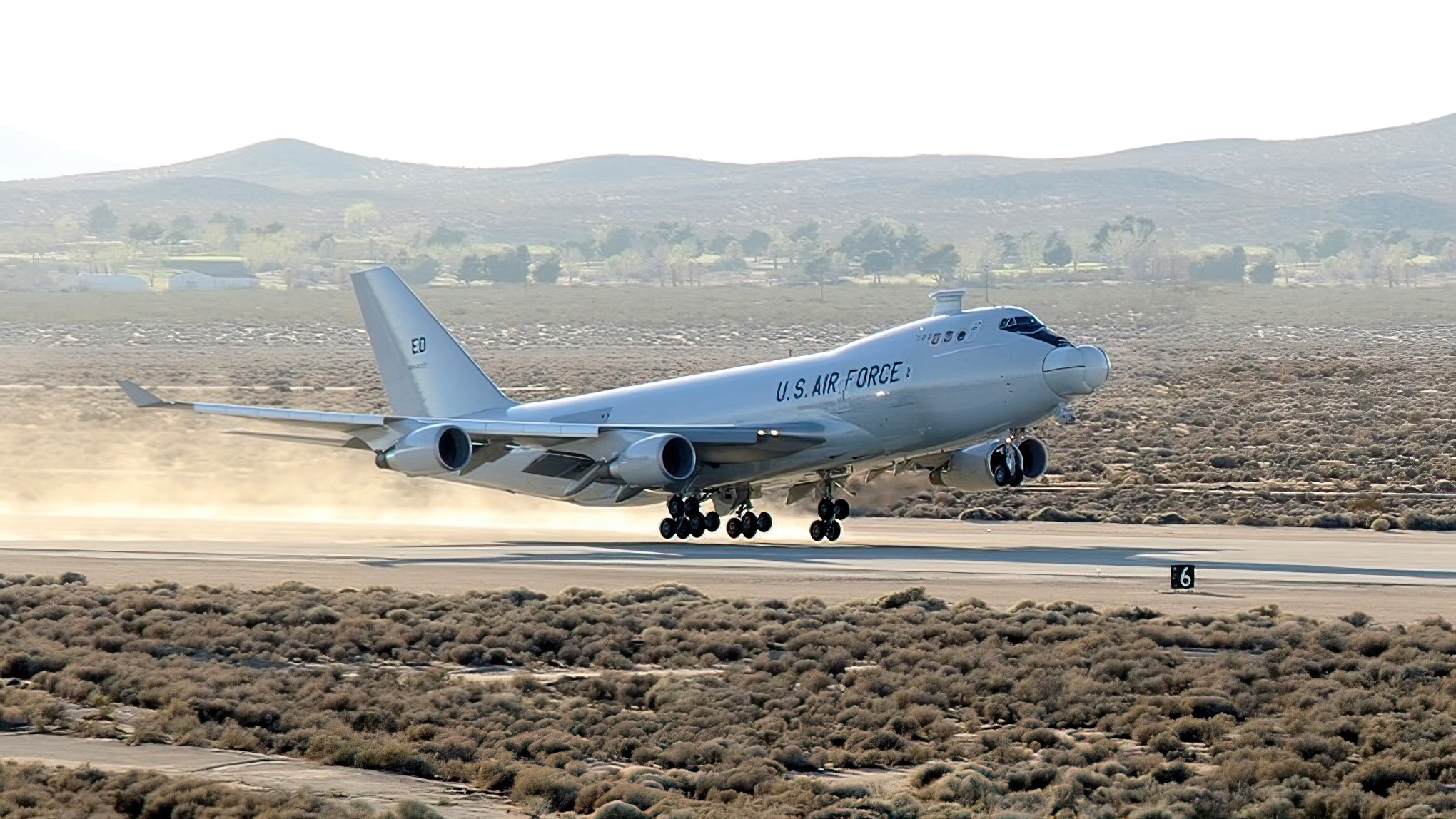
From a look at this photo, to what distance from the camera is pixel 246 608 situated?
102 feet

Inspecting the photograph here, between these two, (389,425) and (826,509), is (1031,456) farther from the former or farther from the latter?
(389,425)

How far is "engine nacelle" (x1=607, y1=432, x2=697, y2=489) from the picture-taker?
147 ft

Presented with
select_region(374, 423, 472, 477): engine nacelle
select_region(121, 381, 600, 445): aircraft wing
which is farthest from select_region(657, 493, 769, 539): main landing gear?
select_region(374, 423, 472, 477): engine nacelle

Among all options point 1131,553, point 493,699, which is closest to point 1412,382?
point 1131,553

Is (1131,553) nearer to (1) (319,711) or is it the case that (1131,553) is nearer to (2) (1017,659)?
(2) (1017,659)

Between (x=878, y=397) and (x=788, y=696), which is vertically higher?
(x=878, y=397)

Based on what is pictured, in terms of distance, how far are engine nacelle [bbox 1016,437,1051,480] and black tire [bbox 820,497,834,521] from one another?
5.19 m

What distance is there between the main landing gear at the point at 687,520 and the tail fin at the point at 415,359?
24.8 ft

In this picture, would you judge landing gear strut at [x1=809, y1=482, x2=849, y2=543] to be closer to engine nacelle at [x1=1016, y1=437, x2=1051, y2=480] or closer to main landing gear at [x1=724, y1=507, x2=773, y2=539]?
main landing gear at [x1=724, y1=507, x2=773, y2=539]

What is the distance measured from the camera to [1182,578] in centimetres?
Answer: 3422

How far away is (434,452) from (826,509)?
955 cm

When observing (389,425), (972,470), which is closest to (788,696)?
(972,470)

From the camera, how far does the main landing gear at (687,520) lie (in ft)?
153

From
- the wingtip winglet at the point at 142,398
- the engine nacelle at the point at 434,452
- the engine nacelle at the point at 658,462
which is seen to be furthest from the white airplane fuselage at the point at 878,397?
the wingtip winglet at the point at 142,398
